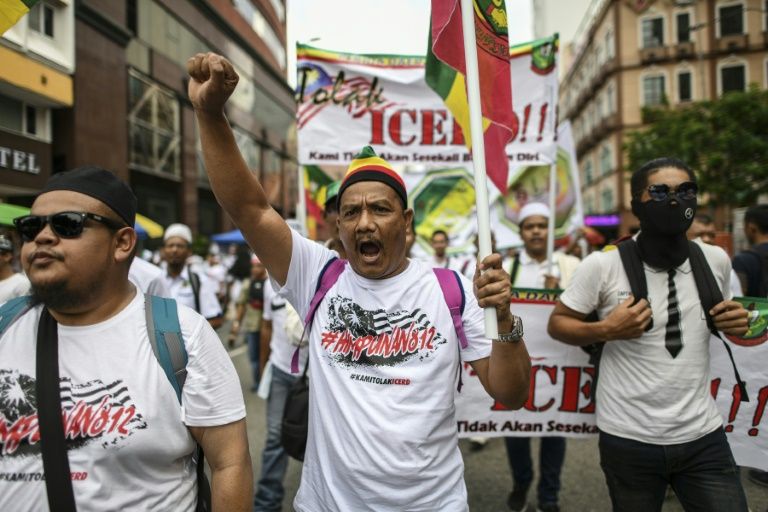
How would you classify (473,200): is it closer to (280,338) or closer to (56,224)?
(280,338)

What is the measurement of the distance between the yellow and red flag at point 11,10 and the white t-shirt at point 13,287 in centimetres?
198

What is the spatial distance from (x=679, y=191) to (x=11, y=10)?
2685 mm

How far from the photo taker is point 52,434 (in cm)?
145

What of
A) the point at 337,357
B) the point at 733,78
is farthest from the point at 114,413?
the point at 733,78

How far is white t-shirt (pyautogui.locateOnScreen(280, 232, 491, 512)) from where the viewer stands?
5.94ft

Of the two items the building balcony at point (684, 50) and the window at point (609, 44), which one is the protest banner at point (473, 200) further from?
the window at point (609, 44)

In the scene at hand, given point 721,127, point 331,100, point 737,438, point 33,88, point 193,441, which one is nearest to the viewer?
point 193,441

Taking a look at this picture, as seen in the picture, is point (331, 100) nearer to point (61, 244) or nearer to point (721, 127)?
point (61, 244)

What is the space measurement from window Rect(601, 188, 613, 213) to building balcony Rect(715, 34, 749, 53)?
10.6 m

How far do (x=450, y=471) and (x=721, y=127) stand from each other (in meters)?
21.6

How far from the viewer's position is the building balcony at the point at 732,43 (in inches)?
1185

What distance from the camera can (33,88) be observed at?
13086mm

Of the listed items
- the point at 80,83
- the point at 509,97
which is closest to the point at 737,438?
the point at 509,97

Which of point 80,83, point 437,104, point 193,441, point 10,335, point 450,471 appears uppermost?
point 80,83
